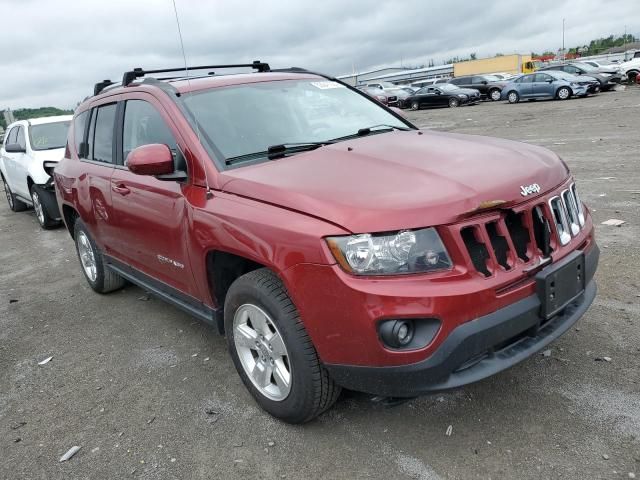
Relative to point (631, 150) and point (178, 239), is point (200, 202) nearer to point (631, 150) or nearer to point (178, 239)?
point (178, 239)

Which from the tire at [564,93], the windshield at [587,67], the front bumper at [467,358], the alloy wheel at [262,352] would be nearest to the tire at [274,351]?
the alloy wheel at [262,352]

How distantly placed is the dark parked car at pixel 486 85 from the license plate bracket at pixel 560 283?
29.6 metres

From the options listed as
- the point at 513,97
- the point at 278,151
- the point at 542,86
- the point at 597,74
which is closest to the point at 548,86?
the point at 542,86

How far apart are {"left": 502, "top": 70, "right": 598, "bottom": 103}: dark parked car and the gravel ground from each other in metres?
21.7

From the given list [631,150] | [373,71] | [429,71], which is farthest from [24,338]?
[373,71]

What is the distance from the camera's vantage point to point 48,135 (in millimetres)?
9227

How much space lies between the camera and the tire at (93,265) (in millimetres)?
5156

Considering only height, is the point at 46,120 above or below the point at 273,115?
above

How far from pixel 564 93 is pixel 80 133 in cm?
2372

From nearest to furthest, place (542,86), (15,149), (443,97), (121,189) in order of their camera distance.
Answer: (121,189)
(15,149)
(542,86)
(443,97)

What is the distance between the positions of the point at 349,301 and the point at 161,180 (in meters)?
1.71

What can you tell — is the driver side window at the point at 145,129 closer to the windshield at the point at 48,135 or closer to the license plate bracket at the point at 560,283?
the license plate bracket at the point at 560,283

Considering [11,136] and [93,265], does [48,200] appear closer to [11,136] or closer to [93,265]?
[11,136]

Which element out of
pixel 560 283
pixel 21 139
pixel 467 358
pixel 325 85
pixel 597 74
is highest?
pixel 325 85
